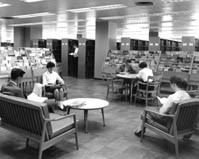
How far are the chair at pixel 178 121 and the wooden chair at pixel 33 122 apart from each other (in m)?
1.29

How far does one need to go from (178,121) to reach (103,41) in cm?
813

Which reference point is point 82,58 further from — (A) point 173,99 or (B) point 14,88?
(A) point 173,99

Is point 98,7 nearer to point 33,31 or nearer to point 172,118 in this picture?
point 172,118

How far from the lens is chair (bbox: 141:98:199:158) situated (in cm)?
300

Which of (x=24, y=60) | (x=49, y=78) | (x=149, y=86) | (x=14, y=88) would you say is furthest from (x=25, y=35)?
(x=14, y=88)

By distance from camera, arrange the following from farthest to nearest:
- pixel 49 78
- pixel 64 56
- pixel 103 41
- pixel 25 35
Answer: pixel 25 35, pixel 64 56, pixel 103 41, pixel 49 78

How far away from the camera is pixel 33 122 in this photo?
274 centimetres

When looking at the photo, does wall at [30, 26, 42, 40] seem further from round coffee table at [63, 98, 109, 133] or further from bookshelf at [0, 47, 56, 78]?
round coffee table at [63, 98, 109, 133]

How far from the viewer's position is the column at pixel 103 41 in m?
Answer: 10.6

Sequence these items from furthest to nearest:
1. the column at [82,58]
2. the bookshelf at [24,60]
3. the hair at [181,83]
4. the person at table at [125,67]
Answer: the column at [82,58]
the person at table at [125,67]
the bookshelf at [24,60]
the hair at [181,83]

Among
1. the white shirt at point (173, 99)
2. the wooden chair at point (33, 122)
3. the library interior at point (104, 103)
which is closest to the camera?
the wooden chair at point (33, 122)

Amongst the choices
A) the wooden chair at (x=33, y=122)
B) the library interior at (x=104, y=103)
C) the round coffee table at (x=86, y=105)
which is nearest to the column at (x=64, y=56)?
the library interior at (x=104, y=103)

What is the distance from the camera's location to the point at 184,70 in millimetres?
7539

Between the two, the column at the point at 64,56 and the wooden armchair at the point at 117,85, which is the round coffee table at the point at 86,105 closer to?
the wooden armchair at the point at 117,85
